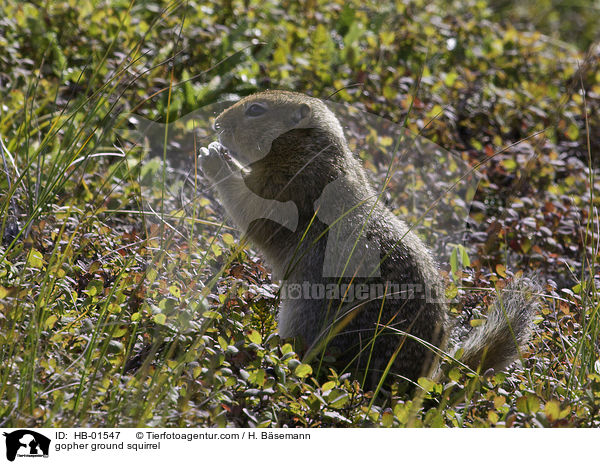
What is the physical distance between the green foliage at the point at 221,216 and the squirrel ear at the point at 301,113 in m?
0.49

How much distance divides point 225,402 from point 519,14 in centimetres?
971

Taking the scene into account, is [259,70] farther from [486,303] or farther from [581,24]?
[581,24]

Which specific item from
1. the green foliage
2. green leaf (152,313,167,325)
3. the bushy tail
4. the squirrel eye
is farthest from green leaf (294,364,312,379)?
the squirrel eye

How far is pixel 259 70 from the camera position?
20.1ft

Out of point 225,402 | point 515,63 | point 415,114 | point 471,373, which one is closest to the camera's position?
point 225,402

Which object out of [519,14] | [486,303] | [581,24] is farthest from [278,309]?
[581,24]

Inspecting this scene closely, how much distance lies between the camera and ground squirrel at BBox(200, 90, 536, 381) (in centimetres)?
325

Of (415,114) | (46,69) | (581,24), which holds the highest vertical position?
(46,69)
